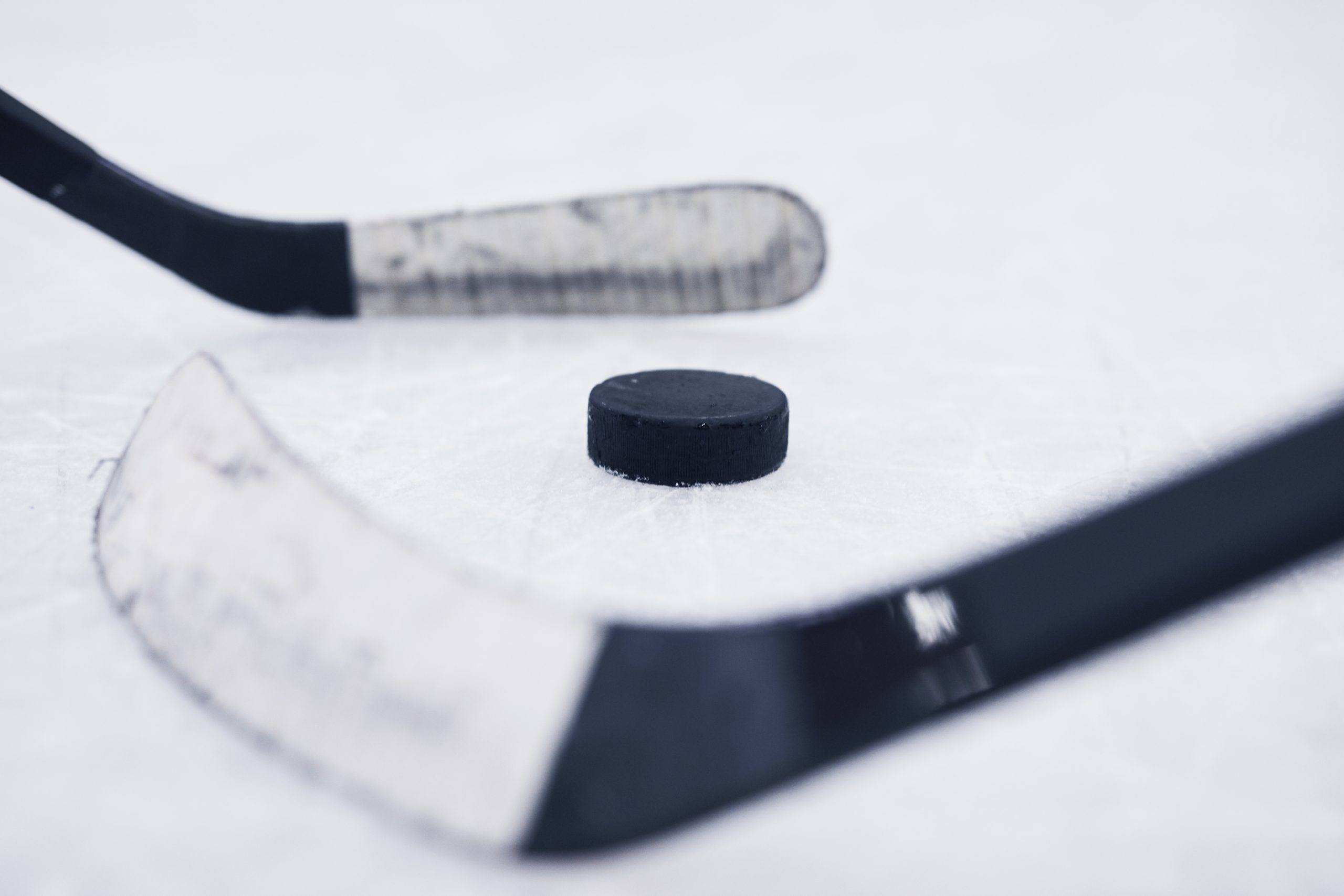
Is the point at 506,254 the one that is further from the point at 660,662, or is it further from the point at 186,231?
the point at 660,662

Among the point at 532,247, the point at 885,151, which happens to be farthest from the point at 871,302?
the point at 885,151

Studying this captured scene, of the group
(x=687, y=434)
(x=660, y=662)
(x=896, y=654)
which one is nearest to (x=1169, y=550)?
(x=896, y=654)

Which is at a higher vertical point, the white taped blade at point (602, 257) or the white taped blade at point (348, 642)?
the white taped blade at point (348, 642)

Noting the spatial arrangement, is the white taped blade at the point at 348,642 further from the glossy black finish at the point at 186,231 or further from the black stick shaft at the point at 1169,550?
the glossy black finish at the point at 186,231

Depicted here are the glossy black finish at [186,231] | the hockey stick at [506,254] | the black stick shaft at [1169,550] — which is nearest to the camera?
the black stick shaft at [1169,550]

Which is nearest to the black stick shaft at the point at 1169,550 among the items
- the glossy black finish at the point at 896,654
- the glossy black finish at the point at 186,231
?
the glossy black finish at the point at 896,654

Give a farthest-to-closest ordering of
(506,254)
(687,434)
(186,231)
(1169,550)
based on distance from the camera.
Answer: (506,254) → (186,231) → (687,434) → (1169,550)

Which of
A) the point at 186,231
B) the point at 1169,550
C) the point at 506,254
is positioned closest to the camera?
the point at 1169,550
